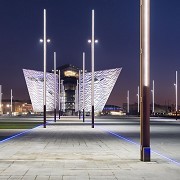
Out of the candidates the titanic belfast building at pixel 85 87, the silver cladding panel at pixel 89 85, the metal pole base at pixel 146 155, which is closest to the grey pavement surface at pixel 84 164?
the metal pole base at pixel 146 155

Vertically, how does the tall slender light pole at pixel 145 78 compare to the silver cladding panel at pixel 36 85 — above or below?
below

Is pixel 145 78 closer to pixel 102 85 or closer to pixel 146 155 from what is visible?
pixel 146 155

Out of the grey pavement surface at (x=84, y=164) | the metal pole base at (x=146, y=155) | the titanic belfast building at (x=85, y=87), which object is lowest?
the grey pavement surface at (x=84, y=164)

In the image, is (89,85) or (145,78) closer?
(145,78)

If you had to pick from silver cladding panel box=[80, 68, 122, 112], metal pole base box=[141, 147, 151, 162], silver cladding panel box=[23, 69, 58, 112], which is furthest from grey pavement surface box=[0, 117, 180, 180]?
silver cladding panel box=[23, 69, 58, 112]

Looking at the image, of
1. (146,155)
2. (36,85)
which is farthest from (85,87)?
(146,155)

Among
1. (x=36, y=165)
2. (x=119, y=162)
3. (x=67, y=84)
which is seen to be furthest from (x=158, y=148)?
(x=67, y=84)

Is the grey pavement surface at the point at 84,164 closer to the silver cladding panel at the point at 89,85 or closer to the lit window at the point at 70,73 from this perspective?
the silver cladding panel at the point at 89,85

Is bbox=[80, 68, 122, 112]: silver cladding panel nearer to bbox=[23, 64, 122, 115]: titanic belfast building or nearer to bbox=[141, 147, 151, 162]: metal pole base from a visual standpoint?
bbox=[23, 64, 122, 115]: titanic belfast building

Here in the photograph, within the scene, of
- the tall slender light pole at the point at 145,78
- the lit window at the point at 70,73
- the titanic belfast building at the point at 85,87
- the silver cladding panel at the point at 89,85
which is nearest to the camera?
the tall slender light pole at the point at 145,78

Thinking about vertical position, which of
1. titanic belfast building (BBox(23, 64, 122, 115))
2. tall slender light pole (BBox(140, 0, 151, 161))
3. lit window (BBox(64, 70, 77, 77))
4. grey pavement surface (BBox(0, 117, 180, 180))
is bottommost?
grey pavement surface (BBox(0, 117, 180, 180))

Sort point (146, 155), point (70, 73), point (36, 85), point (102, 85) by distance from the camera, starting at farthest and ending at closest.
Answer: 1. point (70, 73)
2. point (36, 85)
3. point (102, 85)
4. point (146, 155)

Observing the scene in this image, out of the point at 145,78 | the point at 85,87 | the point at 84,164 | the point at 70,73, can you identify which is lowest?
the point at 84,164

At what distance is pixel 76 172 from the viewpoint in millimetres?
13781
